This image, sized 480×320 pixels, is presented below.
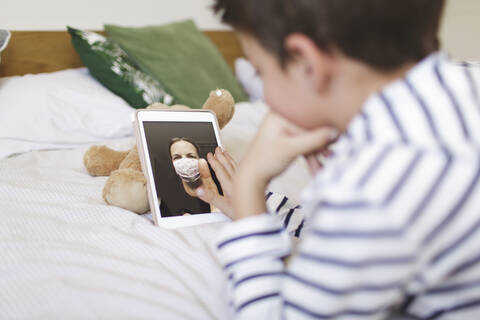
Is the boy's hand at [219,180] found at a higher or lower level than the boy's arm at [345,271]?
lower

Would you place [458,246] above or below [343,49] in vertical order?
below

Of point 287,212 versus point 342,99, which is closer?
point 342,99

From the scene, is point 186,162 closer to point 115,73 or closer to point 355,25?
point 355,25

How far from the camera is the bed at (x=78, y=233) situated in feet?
1.76

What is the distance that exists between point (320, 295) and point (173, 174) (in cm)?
43

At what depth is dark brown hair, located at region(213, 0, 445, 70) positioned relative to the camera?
1.36 feet

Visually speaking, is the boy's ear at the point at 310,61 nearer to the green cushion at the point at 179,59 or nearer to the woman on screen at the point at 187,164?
the woman on screen at the point at 187,164

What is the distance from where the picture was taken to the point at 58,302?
0.53m

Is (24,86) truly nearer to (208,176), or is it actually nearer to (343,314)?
(208,176)

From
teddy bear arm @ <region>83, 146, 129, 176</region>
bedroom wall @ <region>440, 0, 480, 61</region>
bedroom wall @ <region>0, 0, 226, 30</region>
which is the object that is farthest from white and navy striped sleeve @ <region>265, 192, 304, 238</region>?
bedroom wall @ <region>440, 0, 480, 61</region>

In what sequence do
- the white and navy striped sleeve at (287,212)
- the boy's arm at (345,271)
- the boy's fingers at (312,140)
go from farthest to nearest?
the white and navy striped sleeve at (287,212), the boy's fingers at (312,140), the boy's arm at (345,271)

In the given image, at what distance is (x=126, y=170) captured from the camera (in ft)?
2.60

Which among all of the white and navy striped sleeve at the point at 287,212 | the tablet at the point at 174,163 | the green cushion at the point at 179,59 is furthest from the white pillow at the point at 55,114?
the white and navy striped sleeve at the point at 287,212

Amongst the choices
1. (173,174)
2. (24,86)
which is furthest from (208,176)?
(24,86)
